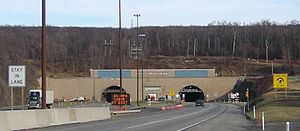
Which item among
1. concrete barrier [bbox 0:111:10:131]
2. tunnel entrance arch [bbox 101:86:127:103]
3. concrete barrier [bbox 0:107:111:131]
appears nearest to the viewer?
concrete barrier [bbox 0:111:10:131]

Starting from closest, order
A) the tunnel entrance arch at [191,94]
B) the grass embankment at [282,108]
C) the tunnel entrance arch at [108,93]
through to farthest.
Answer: the grass embankment at [282,108] → the tunnel entrance arch at [108,93] → the tunnel entrance arch at [191,94]

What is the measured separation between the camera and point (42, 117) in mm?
A: 32750

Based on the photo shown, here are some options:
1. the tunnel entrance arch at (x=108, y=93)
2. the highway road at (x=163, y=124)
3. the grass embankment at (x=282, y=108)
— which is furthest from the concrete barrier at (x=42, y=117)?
A: the tunnel entrance arch at (x=108, y=93)

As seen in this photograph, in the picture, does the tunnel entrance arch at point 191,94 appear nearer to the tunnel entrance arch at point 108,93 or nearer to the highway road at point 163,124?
Answer: the tunnel entrance arch at point 108,93

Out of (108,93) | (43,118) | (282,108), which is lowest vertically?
(108,93)

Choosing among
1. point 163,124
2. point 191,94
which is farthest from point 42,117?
point 191,94

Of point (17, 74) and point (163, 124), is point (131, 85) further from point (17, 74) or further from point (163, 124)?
point (17, 74)

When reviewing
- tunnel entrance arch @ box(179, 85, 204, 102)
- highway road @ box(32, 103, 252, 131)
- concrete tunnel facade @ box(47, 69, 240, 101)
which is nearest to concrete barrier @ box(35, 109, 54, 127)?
highway road @ box(32, 103, 252, 131)

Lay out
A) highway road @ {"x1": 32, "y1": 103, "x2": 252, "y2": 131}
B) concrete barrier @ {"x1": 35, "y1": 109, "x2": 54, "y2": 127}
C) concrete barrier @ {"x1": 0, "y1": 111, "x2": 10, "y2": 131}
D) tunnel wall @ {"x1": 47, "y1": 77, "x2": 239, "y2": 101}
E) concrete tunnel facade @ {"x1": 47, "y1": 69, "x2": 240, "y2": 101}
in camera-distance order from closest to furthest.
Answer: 1. concrete barrier @ {"x1": 0, "y1": 111, "x2": 10, "y2": 131}
2. highway road @ {"x1": 32, "y1": 103, "x2": 252, "y2": 131}
3. concrete barrier @ {"x1": 35, "y1": 109, "x2": 54, "y2": 127}
4. tunnel wall @ {"x1": 47, "y1": 77, "x2": 239, "y2": 101}
5. concrete tunnel facade @ {"x1": 47, "y1": 69, "x2": 240, "y2": 101}

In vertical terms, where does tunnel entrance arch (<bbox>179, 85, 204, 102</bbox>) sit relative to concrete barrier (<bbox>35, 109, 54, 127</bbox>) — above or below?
below

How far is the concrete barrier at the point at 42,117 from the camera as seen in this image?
1105 inches

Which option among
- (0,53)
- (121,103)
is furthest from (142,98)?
(121,103)

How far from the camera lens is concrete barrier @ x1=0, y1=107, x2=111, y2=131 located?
92.1 ft

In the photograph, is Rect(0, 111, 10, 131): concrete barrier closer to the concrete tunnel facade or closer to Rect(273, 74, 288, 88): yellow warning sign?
Rect(273, 74, 288, 88): yellow warning sign
